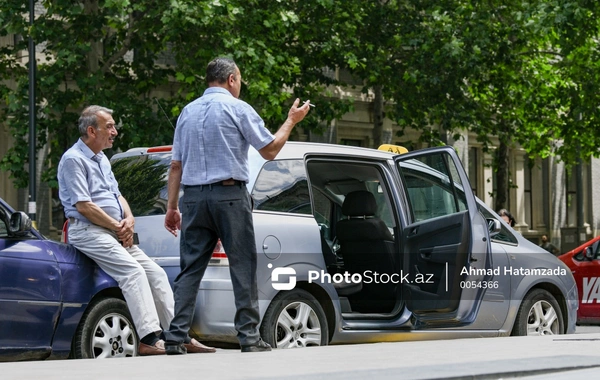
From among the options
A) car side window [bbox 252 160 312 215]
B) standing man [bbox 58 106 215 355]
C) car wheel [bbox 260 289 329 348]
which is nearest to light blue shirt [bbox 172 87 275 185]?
standing man [bbox 58 106 215 355]

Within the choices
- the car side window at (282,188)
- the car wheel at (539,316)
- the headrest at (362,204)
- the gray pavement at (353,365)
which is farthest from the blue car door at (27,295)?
the car wheel at (539,316)

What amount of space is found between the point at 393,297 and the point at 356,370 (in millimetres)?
3859

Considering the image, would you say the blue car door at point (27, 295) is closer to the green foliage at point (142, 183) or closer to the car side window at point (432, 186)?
the green foliage at point (142, 183)

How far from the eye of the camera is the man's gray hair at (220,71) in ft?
27.6

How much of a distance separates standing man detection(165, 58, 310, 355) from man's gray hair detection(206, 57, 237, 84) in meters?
0.12

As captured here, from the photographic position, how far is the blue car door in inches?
339

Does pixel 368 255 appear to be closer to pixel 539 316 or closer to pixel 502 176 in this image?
pixel 539 316

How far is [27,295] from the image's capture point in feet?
28.7

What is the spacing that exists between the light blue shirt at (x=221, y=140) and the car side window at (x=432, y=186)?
296 centimetres

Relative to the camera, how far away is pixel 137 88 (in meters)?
24.5

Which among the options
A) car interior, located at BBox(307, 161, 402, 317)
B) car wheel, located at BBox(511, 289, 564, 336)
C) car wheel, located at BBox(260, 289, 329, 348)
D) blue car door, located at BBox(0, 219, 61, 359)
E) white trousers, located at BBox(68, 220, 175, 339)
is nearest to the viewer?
blue car door, located at BBox(0, 219, 61, 359)

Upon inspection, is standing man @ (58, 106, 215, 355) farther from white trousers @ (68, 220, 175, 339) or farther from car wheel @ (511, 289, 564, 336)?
car wheel @ (511, 289, 564, 336)

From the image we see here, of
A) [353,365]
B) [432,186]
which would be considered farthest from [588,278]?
[353,365]

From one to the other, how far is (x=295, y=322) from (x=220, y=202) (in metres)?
Result: 1.92
